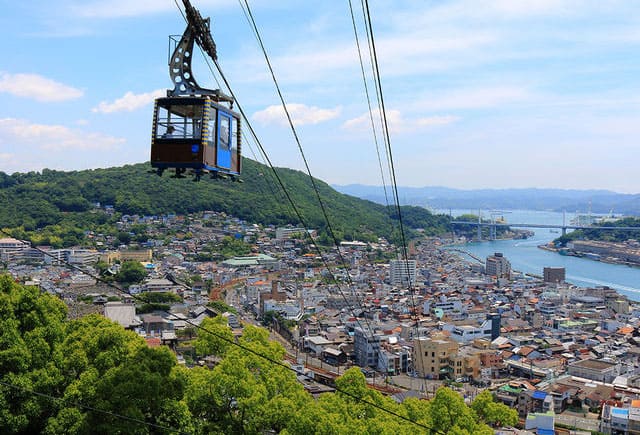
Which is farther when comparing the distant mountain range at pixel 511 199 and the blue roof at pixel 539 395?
the distant mountain range at pixel 511 199

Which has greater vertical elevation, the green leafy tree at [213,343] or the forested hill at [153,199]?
the forested hill at [153,199]

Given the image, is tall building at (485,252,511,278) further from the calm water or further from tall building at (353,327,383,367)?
tall building at (353,327,383,367)

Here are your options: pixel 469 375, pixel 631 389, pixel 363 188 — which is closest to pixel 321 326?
pixel 469 375

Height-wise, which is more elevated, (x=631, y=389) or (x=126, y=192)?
(x=126, y=192)

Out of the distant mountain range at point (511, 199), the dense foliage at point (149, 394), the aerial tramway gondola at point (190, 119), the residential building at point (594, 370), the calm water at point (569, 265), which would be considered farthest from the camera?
the distant mountain range at point (511, 199)

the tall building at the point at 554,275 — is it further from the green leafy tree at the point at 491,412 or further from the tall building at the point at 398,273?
the green leafy tree at the point at 491,412

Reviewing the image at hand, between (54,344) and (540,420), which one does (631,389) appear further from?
(54,344)

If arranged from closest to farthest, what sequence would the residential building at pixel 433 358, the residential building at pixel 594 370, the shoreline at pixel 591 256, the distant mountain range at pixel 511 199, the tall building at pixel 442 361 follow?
the residential building at pixel 594 370 → the tall building at pixel 442 361 → the residential building at pixel 433 358 → the shoreline at pixel 591 256 → the distant mountain range at pixel 511 199

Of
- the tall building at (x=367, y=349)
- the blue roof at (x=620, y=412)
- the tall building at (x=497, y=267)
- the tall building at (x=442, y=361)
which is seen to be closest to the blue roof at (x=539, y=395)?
the blue roof at (x=620, y=412)
